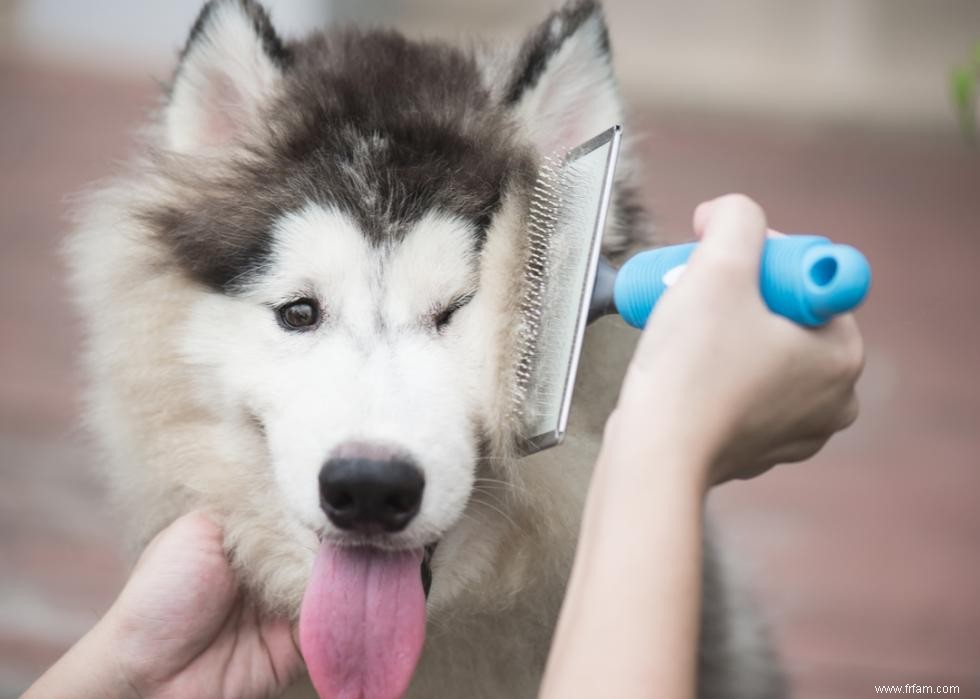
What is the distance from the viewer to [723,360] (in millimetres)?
1412

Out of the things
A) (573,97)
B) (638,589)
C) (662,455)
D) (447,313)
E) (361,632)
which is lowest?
(361,632)

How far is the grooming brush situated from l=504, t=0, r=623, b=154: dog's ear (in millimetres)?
152

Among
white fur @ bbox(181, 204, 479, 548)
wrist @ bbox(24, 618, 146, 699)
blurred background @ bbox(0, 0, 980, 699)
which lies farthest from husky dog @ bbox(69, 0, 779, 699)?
blurred background @ bbox(0, 0, 980, 699)

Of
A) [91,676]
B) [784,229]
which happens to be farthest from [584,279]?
[784,229]

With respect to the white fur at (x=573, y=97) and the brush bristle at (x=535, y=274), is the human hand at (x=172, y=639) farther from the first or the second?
the white fur at (x=573, y=97)

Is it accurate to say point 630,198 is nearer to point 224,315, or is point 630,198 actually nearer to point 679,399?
point 224,315

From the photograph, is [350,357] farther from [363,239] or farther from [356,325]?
[363,239]

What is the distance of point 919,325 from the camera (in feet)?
18.6

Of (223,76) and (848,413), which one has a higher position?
(223,76)

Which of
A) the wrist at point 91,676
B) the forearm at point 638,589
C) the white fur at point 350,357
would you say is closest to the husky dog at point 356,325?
the white fur at point 350,357

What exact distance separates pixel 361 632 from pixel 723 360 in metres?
0.91

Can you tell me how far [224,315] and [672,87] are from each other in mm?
6108

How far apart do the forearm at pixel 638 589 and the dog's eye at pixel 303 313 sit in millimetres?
864

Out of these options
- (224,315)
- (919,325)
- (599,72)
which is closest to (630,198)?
(599,72)
